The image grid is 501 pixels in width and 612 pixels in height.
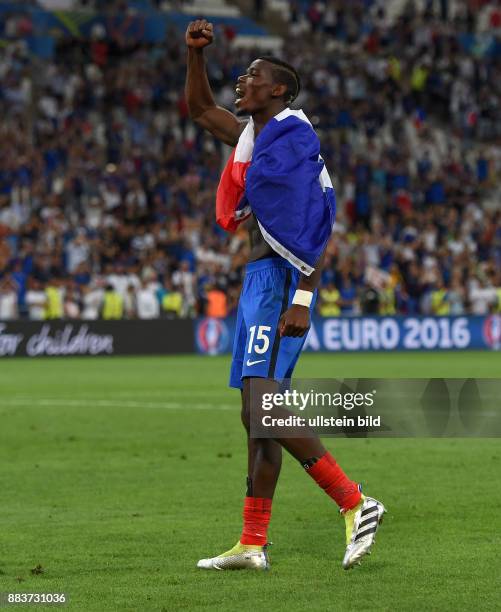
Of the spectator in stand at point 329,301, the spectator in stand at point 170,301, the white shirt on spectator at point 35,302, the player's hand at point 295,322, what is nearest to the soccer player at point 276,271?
the player's hand at point 295,322

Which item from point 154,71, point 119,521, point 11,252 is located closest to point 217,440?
point 119,521

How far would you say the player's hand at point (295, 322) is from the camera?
6633 mm

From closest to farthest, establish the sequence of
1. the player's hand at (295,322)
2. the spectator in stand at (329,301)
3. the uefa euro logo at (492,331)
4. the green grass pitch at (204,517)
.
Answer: the green grass pitch at (204,517) < the player's hand at (295,322) < the uefa euro logo at (492,331) < the spectator in stand at (329,301)

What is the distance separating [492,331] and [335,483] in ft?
86.2

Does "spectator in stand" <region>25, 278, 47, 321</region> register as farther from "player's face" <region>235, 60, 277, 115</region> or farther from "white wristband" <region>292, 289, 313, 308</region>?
"white wristband" <region>292, 289, 313, 308</region>

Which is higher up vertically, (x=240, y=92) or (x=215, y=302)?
(x=240, y=92)

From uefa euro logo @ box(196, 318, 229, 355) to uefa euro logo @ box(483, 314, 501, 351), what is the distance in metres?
6.19

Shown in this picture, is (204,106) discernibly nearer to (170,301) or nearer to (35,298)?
(35,298)

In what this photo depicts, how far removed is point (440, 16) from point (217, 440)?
33.1m

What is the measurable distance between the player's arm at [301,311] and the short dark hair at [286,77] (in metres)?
0.89

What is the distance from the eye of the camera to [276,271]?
272 inches

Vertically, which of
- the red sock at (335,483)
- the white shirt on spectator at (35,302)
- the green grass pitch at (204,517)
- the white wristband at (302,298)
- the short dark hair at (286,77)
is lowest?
the white shirt on spectator at (35,302)

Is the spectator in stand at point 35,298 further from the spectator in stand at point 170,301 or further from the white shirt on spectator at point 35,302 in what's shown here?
the spectator in stand at point 170,301

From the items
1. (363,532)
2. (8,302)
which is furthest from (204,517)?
(8,302)
